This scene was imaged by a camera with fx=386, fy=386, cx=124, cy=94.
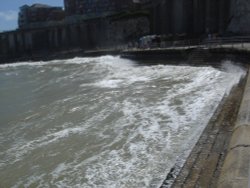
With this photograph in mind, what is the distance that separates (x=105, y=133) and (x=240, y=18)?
32.5 meters

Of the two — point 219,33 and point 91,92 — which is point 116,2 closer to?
point 219,33

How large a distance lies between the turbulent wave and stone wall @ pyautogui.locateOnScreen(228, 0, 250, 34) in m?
20.9

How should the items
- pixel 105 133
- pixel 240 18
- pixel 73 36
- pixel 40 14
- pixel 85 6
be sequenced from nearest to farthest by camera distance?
pixel 105 133 → pixel 240 18 → pixel 73 36 → pixel 85 6 → pixel 40 14

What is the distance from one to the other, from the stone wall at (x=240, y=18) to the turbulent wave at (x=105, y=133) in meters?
20.9

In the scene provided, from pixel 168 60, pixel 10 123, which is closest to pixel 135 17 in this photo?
pixel 168 60

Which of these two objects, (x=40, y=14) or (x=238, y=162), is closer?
(x=238, y=162)

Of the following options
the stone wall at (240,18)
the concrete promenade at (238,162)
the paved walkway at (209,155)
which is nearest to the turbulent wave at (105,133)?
the paved walkway at (209,155)

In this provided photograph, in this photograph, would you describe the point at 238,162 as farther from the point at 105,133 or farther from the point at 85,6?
the point at 85,6

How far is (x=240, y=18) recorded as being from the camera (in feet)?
134

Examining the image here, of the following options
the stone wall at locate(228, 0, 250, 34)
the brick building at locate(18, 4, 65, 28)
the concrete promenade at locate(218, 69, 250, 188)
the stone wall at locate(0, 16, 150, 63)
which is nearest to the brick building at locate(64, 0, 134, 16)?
the brick building at locate(18, 4, 65, 28)

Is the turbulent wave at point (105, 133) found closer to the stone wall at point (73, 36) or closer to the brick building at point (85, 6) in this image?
the stone wall at point (73, 36)

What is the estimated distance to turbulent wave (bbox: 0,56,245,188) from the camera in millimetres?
9203

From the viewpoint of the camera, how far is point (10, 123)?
1539cm

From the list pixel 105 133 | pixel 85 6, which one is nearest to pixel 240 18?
pixel 105 133
